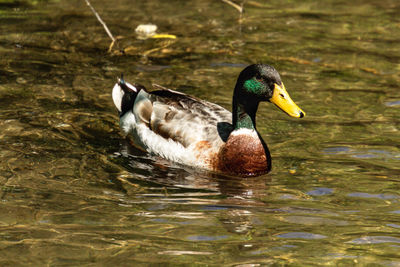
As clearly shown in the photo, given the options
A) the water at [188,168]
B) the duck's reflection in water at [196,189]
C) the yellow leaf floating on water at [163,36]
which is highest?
the yellow leaf floating on water at [163,36]

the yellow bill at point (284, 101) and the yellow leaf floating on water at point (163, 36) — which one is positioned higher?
the yellow bill at point (284, 101)

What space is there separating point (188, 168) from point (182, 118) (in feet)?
2.13

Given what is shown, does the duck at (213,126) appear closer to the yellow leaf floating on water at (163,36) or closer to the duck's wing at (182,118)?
the duck's wing at (182,118)

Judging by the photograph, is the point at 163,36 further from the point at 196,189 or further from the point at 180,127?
the point at 196,189

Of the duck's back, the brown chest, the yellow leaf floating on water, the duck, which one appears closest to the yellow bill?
the duck

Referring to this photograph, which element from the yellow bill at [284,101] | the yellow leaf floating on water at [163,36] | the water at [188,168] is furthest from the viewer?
the yellow leaf floating on water at [163,36]

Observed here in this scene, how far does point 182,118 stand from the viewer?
330 inches

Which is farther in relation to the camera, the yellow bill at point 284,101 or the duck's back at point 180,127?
the duck's back at point 180,127

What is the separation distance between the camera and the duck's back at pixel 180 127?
8055 mm

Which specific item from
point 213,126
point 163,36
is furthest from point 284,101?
point 163,36

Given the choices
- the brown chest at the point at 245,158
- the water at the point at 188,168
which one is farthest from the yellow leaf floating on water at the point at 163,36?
the brown chest at the point at 245,158

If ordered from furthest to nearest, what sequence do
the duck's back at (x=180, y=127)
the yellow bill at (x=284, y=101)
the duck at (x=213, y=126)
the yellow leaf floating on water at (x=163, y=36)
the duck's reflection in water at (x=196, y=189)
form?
1. the yellow leaf floating on water at (x=163, y=36)
2. the duck's back at (x=180, y=127)
3. the duck at (x=213, y=126)
4. the yellow bill at (x=284, y=101)
5. the duck's reflection in water at (x=196, y=189)

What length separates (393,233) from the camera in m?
5.99

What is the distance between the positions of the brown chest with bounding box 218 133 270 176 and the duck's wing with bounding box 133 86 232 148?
0.20 metres
